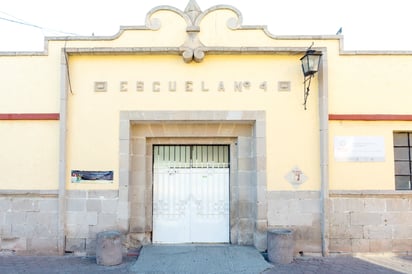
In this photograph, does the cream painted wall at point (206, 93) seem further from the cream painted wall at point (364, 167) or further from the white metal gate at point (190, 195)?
the white metal gate at point (190, 195)

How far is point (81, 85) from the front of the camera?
7715 mm

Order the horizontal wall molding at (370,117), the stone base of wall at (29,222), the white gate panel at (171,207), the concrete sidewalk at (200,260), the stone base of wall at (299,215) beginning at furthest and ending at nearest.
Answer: the white gate panel at (171,207) → the horizontal wall molding at (370,117) → the stone base of wall at (299,215) → the stone base of wall at (29,222) → the concrete sidewalk at (200,260)

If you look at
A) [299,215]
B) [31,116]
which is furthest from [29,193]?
[299,215]

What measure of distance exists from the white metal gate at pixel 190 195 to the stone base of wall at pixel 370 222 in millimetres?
2470

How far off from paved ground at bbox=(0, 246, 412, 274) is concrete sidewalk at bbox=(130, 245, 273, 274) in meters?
0.04

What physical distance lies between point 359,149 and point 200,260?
13.7 feet

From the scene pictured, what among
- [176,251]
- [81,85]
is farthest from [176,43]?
[176,251]

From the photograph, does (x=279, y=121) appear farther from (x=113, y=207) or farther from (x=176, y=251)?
(x=113, y=207)

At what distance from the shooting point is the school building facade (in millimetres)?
7531

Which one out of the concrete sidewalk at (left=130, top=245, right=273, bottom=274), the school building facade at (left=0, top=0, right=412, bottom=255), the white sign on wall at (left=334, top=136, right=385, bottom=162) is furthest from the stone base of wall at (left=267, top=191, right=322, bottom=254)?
the white sign on wall at (left=334, top=136, right=385, bottom=162)

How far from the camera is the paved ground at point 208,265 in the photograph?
6.50m

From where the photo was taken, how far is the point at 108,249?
269 inches

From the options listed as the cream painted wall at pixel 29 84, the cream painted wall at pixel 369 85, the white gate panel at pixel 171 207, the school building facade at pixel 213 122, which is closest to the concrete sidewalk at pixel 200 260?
the white gate panel at pixel 171 207

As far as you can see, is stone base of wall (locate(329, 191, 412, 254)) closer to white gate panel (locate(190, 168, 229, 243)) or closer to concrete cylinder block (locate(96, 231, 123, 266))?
white gate panel (locate(190, 168, 229, 243))
